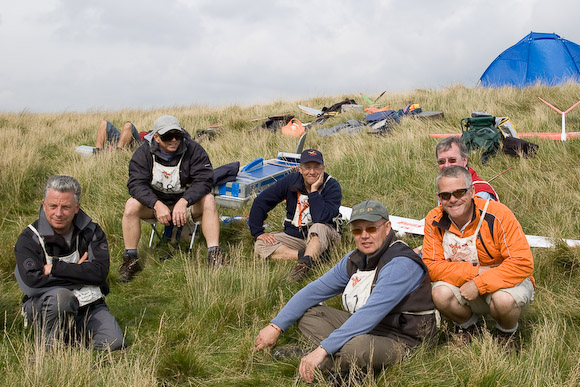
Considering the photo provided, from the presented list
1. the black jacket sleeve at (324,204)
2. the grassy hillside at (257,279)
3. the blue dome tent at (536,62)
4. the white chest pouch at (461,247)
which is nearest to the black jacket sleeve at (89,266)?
the grassy hillside at (257,279)

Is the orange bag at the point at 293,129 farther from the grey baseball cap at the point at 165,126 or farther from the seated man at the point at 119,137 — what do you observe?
the grey baseball cap at the point at 165,126

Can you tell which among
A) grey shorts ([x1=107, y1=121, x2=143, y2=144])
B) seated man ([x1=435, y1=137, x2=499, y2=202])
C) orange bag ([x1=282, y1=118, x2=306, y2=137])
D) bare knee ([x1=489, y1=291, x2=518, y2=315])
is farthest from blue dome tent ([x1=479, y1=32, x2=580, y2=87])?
bare knee ([x1=489, y1=291, x2=518, y2=315])

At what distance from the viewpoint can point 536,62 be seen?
16.0 metres

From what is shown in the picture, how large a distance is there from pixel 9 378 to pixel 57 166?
21.4 feet

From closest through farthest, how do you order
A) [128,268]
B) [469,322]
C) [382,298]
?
[382,298]
[469,322]
[128,268]

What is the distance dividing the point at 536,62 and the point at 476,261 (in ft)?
49.1

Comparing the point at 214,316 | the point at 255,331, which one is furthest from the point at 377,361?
the point at 214,316

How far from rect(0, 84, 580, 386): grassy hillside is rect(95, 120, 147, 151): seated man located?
2.20 ft

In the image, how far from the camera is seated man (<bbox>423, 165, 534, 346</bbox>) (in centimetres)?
308

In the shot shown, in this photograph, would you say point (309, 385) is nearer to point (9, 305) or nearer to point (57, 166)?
point (9, 305)

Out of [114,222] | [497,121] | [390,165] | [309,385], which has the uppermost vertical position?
[497,121]

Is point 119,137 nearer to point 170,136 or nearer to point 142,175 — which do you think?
point 142,175

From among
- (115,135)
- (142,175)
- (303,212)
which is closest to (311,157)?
(303,212)

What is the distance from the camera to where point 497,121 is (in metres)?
7.68
